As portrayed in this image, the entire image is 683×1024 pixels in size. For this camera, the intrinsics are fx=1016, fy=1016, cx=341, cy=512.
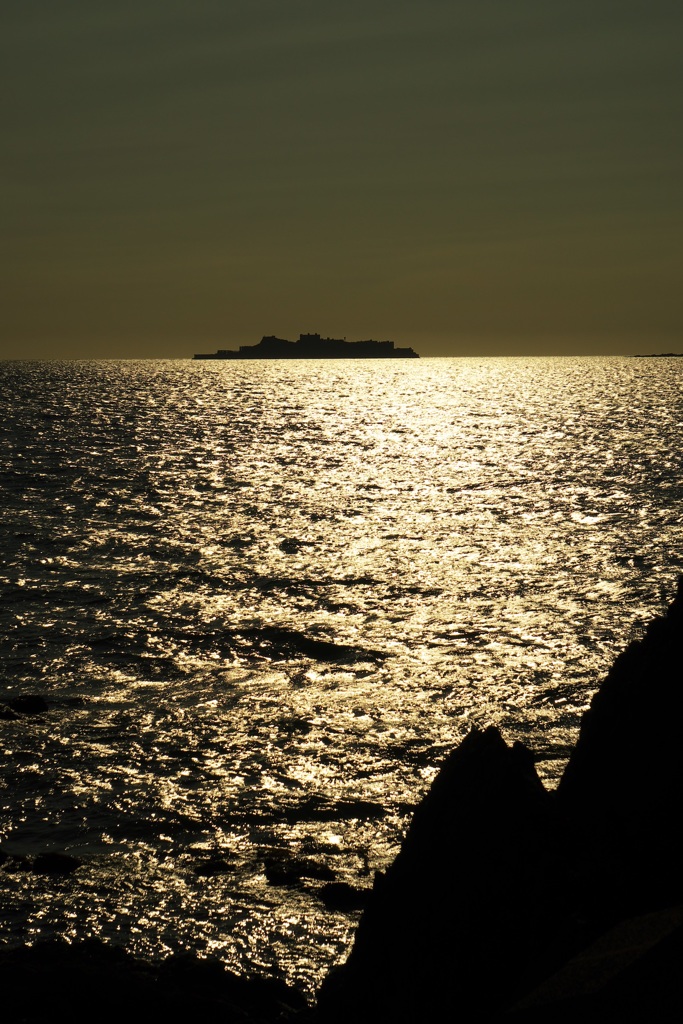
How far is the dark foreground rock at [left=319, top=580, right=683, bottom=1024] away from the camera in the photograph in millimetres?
13383

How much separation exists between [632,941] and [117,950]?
10.0 meters

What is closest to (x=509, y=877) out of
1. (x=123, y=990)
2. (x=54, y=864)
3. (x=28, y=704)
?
(x=123, y=990)

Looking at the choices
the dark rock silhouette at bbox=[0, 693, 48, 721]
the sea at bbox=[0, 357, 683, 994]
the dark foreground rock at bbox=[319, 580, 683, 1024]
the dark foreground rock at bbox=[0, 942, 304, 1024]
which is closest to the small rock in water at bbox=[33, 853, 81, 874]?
the sea at bbox=[0, 357, 683, 994]

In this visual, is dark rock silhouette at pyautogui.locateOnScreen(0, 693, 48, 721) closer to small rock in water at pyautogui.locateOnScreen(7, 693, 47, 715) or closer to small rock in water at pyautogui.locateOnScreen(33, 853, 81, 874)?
small rock in water at pyautogui.locateOnScreen(7, 693, 47, 715)

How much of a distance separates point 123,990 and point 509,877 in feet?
20.3

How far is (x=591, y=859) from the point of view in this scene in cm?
1514

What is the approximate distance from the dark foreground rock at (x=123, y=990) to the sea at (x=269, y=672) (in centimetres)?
142

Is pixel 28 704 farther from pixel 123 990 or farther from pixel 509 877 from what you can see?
pixel 509 877

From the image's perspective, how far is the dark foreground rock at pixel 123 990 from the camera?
15.0 m

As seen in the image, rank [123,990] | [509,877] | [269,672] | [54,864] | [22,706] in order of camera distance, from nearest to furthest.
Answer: [509,877] < [123,990] < [54,864] < [22,706] < [269,672]

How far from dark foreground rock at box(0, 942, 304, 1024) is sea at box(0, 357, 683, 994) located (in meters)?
1.42

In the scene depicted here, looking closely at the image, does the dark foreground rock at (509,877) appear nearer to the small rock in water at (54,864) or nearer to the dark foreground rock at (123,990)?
the dark foreground rock at (123,990)

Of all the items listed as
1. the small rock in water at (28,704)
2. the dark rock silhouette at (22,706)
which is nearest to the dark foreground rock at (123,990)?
the dark rock silhouette at (22,706)

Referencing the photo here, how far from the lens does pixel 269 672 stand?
34.7m
